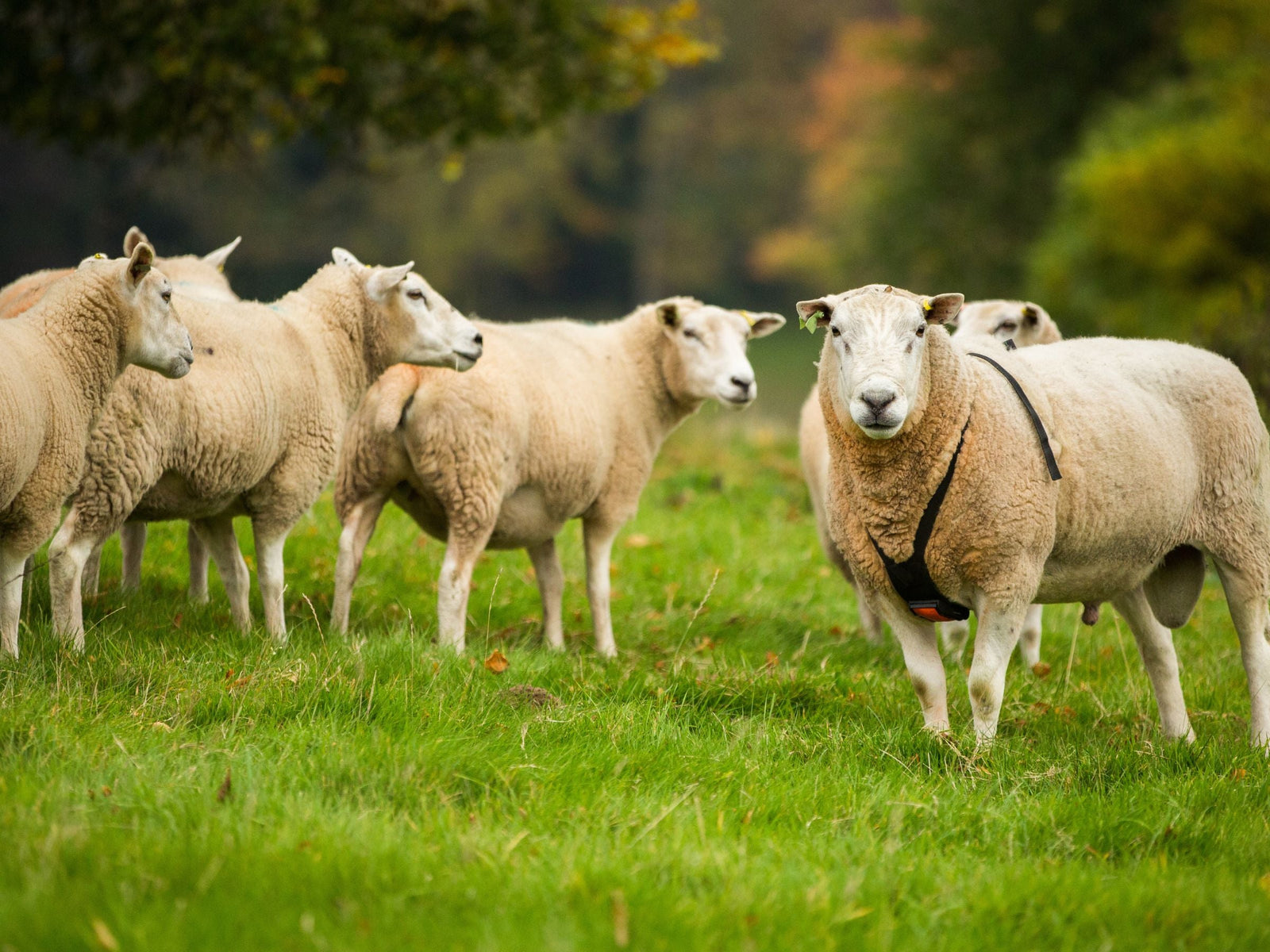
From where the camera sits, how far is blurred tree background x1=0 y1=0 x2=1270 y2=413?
8.47m

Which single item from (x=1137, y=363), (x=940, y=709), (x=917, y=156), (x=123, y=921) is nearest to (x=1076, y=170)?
(x=917, y=156)

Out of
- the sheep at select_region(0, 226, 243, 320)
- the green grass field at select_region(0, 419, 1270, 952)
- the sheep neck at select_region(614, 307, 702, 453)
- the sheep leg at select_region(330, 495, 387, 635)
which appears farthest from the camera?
the sheep neck at select_region(614, 307, 702, 453)

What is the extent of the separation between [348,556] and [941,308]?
271cm

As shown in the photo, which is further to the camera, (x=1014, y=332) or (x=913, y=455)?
(x=1014, y=332)

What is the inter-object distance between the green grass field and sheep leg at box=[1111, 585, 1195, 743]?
112mm

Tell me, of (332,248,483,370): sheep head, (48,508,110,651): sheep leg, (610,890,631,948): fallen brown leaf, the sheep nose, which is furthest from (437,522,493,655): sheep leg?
(610,890,631,948): fallen brown leaf

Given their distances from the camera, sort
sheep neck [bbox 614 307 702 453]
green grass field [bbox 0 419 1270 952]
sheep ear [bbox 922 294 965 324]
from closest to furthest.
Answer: green grass field [bbox 0 419 1270 952]
sheep ear [bbox 922 294 965 324]
sheep neck [bbox 614 307 702 453]

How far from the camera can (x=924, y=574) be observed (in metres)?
4.20

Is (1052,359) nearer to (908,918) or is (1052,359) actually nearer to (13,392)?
(908,918)

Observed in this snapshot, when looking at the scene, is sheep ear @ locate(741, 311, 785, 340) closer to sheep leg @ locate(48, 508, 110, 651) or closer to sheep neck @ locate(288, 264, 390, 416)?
sheep neck @ locate(288, 264, 390, 416)

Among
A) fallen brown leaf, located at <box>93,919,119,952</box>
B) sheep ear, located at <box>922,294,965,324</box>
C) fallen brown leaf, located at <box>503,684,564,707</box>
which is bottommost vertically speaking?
fallen brown leaf, located at <box>503,684,564,707</box>

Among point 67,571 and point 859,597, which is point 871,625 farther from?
point 67,571

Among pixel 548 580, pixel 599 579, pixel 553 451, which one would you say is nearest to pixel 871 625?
pixel 599 579

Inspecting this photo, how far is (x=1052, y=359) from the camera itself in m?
4.79
